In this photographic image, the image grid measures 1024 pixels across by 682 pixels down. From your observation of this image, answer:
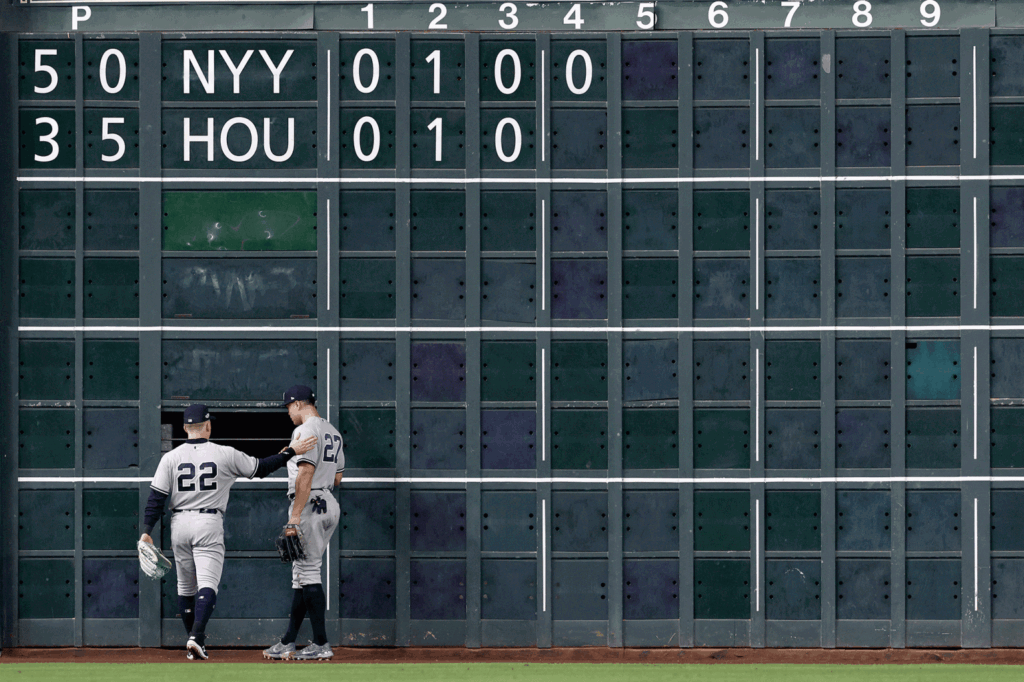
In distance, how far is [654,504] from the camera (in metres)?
8.97

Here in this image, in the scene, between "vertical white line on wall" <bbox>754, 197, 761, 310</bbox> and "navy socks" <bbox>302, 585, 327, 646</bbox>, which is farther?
"vertical white line on wall" <bbox>754, 197, 761, 310</bbox>

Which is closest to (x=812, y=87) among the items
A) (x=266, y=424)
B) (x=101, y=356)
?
(x=266, y=424)

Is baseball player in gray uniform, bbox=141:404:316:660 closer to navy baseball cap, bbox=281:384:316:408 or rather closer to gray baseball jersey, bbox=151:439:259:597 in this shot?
gray baseball jersey, bbox=151:439:259:597

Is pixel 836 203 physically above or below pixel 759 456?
above

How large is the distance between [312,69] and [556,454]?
12.6ft

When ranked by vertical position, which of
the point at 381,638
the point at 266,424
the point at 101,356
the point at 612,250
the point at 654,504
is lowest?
the point at 381,638

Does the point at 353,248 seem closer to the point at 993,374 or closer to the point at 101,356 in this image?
the point at 101,356

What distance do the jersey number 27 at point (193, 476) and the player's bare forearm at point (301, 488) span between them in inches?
27.3

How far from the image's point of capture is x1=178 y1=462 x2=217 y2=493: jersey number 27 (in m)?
8.40

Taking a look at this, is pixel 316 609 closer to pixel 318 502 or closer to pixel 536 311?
pixel 318 502

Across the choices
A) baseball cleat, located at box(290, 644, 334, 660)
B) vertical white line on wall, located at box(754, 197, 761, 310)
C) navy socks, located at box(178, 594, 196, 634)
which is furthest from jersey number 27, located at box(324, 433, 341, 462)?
vertical white line on wall, located at box(754, 197, 761, 310)

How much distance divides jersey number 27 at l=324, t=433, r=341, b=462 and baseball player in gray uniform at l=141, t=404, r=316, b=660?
8.0 inches

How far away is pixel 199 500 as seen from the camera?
8.44m
